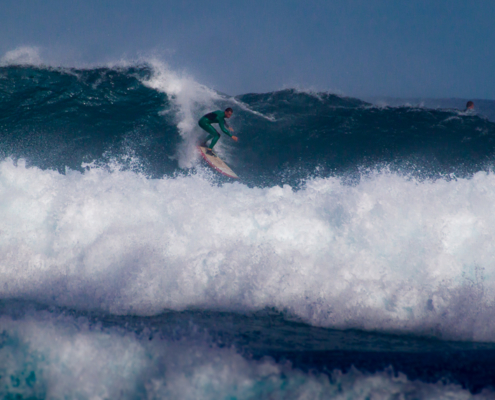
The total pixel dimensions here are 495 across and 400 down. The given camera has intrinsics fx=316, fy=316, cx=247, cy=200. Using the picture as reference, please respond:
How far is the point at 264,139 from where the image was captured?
34.5 feet

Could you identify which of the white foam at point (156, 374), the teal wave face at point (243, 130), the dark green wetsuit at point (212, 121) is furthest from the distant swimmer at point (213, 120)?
the white foam at point (156, 374)

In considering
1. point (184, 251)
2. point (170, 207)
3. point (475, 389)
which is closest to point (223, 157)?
point (170, 207)

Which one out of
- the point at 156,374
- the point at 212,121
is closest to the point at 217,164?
the point at 212,121

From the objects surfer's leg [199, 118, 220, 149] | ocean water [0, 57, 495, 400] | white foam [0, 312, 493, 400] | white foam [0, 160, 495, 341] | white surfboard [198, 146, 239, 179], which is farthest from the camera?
surfer's leg [199, 118, 220, 149]

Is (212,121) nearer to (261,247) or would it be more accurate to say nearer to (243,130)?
(243,130)

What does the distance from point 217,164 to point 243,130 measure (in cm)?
256

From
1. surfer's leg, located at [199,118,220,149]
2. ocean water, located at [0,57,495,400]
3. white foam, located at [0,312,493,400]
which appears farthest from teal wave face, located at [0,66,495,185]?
white foam, located at [0,312,493,400]

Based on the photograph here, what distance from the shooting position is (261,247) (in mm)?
4789

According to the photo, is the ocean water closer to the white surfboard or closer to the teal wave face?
the white surfboard

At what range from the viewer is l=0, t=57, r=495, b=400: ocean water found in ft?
8.77

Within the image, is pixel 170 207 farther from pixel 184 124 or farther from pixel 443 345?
pixel 184 124

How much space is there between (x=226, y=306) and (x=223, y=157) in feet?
19.9

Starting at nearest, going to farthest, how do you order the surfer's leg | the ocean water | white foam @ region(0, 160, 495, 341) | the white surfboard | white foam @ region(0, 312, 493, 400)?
white foam @ region(0, 312, 493, 400) < the ocean water < white foam @ region(0, 160, 495, 341) < the white surfboard < the surfer's leg

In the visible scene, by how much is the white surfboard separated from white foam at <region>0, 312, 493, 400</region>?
19.4ft
